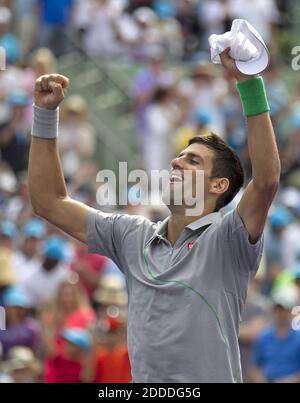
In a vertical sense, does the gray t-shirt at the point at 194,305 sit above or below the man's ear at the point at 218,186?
below

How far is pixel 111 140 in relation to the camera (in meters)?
14.4

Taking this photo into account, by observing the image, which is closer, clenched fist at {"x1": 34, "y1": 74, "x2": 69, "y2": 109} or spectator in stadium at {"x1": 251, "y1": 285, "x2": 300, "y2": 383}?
clenched fist at {"x1": 34, "y1": 74, "x2": 69, "y2": 109}

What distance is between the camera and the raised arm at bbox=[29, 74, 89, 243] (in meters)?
5.42

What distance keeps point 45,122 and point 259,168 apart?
1075 mm

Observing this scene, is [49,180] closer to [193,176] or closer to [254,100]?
[193,176]

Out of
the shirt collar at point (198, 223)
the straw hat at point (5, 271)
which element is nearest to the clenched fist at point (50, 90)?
the shirt collar at point (198, 223)

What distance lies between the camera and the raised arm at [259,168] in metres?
4.86

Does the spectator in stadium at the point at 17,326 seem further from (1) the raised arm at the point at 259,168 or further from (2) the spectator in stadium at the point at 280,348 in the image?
(1) the raised arm at the point at 259,168

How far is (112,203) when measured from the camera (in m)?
12.3

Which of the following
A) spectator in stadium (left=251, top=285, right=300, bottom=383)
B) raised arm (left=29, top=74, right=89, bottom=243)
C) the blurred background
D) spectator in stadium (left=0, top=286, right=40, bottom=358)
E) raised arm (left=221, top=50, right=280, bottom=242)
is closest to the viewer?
raised arm (left=221, top=50, right=280, bottom=242)

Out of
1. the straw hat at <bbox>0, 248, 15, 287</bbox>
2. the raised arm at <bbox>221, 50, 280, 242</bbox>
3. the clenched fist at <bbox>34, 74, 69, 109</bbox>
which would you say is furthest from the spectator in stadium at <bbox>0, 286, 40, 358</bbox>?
the raised arm at <bbox>221, 50, 280, 242</bbox>

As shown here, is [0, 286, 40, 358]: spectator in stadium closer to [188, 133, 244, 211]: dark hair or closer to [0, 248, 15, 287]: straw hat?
[0, 248, 15, 287]: straw hat

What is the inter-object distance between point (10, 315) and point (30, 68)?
4584mm

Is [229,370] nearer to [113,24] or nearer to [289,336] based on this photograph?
[289,336]
